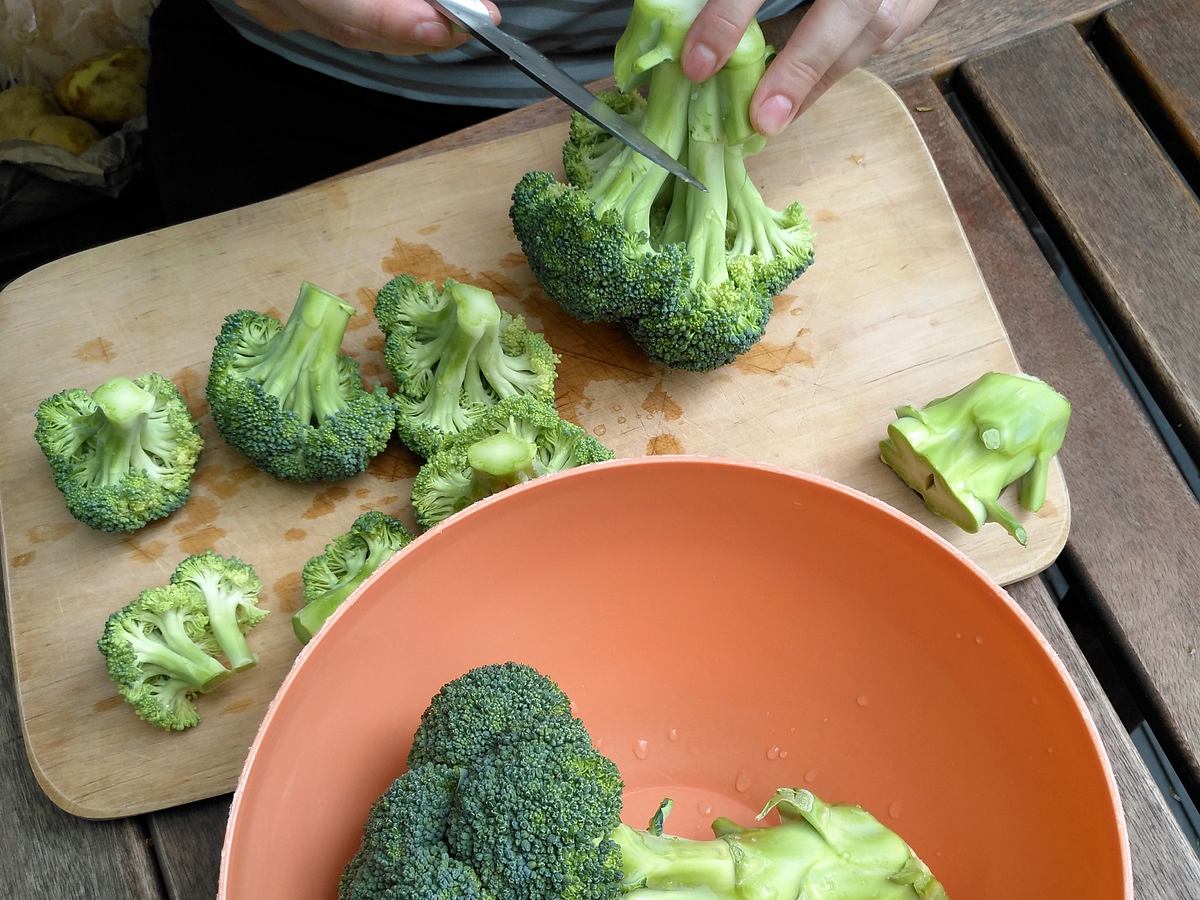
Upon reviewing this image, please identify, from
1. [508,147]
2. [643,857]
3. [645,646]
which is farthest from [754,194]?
[643,857]

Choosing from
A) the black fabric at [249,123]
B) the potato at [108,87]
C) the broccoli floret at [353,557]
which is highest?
the black fabric at [249,123]

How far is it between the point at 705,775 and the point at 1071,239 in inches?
38.1

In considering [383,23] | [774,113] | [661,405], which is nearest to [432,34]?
[383,23]

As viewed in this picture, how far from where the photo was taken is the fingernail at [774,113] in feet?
4.12

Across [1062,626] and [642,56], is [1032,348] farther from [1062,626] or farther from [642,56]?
[642,56]

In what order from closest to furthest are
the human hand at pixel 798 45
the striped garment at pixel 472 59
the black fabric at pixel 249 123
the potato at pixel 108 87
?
the human hand at pixel 798 45 → the striped garment at pixel 472 59 → the black fabric at pixel 249 123 → the potato at pixel 108 87

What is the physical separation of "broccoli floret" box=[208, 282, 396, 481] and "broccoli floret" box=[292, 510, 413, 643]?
3.4 inches

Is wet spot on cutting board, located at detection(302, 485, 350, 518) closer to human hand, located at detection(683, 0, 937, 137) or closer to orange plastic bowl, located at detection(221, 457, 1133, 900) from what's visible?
orange plastic bowl, located at detection(221, 457, 1133, 900)

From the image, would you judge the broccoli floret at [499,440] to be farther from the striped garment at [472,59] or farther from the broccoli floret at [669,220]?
the striped garment at [472,59]

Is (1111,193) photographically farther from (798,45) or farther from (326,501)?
(326,501)

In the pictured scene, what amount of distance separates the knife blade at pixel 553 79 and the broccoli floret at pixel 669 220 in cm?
3

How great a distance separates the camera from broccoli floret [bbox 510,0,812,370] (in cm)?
125

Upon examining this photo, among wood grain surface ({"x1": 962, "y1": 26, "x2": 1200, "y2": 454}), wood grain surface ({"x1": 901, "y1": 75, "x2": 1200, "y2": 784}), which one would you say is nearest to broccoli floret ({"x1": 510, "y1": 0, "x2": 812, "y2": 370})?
wood grain surface ({"x1": 901, "y1": 75, "x2": 1200, "y2": 784})

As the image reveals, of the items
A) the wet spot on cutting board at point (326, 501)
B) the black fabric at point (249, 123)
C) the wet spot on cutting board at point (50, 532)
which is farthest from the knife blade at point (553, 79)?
the wet spot on cutting board at point (50, 532)
